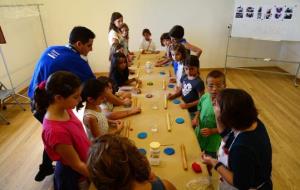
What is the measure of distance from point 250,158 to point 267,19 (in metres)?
4.34

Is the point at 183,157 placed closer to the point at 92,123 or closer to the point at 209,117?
the point at 209,117

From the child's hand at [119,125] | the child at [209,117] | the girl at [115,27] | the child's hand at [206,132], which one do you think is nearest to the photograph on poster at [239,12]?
the girl at [115,27]

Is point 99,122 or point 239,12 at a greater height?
point 239,12

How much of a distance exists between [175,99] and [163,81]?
488mm

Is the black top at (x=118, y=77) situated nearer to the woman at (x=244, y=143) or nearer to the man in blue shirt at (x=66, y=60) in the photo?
the man in blue shirt at (x=66, y=60)

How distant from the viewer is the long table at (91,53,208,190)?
1230 millimetres

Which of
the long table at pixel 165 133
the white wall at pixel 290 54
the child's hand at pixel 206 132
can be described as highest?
the long table at pixel 165 133

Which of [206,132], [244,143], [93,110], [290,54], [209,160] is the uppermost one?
[244,143]

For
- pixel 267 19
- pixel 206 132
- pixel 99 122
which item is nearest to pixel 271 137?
pixel 206 132

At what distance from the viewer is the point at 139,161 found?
772 mm

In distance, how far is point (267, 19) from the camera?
4.45 meters

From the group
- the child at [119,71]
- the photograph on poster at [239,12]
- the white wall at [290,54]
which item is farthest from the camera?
the white wall at [290,54]

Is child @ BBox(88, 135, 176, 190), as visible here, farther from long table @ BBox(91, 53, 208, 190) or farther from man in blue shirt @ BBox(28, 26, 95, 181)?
man in blue shirt @ BBox(28, 26, 95, 181)

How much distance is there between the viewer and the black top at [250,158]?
0.99 meters
